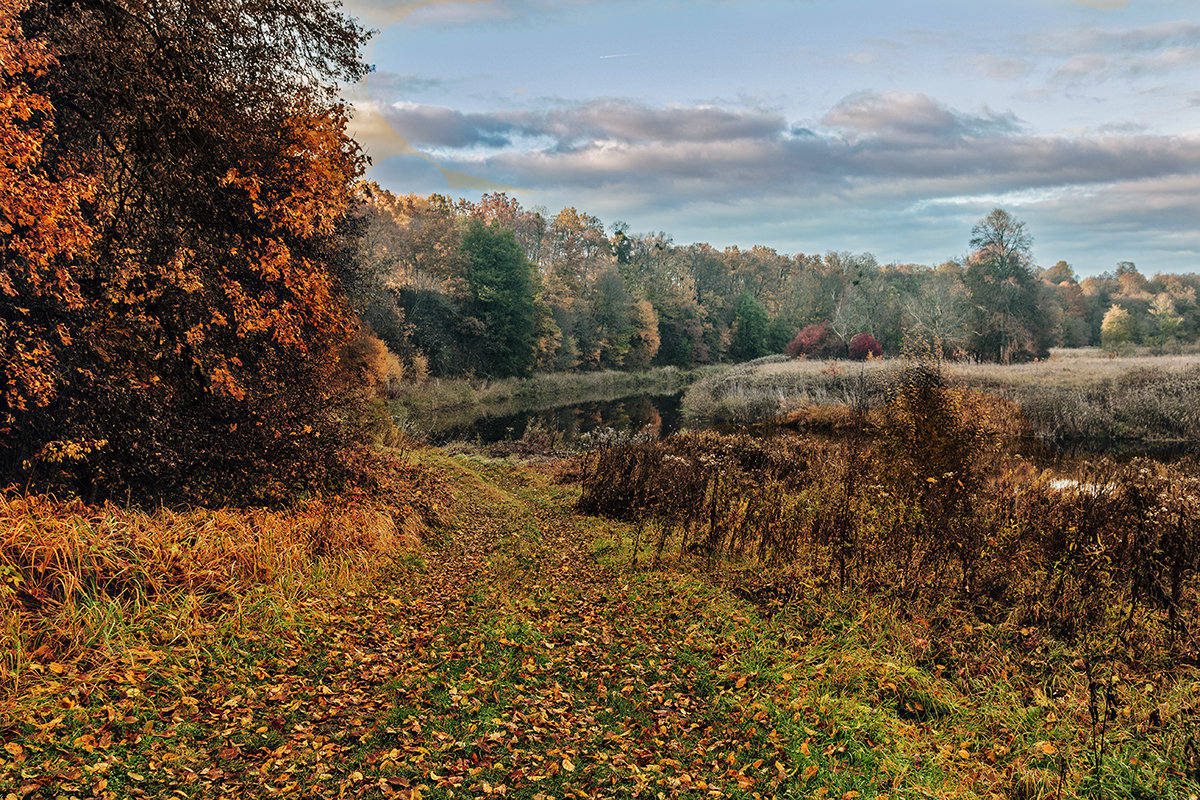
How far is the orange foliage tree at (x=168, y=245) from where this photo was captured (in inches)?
251

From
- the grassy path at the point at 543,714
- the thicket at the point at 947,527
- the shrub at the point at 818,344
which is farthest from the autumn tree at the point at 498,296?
the grassy path at the point at 543,714

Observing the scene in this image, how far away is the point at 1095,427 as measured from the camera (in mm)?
22734

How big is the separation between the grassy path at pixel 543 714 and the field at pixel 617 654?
0.07 ft

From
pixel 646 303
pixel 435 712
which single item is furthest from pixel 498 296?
pixel 435 712

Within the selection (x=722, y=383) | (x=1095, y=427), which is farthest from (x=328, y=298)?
(x=722, y=383)

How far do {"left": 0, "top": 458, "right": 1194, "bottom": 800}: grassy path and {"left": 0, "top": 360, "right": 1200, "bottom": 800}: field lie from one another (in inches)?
0.8

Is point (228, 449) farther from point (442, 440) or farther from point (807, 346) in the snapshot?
point (807, 346)

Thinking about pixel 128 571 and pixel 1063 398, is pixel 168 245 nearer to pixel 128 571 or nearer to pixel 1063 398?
pixel 128 571

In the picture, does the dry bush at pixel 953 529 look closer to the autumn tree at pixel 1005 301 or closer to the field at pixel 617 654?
the field at pixel 617 654

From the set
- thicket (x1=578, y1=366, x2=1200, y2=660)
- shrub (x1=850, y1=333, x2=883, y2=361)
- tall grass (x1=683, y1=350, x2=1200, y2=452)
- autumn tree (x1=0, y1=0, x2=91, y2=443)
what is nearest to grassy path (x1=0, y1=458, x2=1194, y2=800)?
thicket (x1=578, y1=366, x2=1200, y2=660)

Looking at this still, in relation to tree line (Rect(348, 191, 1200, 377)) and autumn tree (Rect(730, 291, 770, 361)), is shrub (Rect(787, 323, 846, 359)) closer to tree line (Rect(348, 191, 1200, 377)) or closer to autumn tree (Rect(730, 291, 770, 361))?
tree line (Rect(348, 191, 1200, 377))

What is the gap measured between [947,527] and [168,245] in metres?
9.67

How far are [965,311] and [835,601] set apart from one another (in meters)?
50.1

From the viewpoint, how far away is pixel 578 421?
36.4 meters
